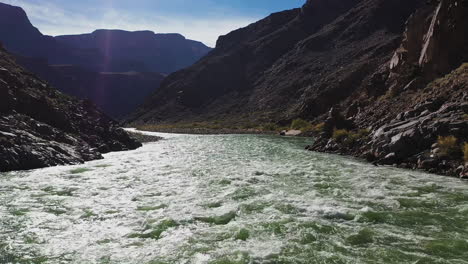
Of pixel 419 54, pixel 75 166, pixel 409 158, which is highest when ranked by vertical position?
pixel 419 54

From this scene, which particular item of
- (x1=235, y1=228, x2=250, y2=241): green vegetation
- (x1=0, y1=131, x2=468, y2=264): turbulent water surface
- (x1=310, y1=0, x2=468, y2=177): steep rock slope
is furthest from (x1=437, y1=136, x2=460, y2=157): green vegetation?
(x1=235, y1=228, x2=250, y2=241): green vegetation

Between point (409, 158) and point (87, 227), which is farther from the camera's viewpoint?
point (409, 158)

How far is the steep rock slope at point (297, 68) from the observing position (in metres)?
95.9

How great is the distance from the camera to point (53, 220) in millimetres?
13336

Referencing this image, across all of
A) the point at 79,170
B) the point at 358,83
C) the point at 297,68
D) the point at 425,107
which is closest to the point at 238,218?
the point at 79,170

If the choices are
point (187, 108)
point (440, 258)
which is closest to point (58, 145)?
point (440, 258)

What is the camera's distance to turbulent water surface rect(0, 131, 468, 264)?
992 cm

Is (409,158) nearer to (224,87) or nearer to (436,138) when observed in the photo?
(436,138)

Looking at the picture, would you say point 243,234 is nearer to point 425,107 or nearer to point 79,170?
point 79,170

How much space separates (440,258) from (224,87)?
172m

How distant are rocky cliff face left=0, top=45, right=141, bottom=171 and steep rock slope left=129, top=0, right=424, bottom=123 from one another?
52570mm

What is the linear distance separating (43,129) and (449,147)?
30.8 metres

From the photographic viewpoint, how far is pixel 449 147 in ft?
70.4

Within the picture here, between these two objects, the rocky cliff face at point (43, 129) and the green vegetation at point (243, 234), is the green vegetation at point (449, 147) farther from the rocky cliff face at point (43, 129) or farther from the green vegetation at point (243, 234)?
the rocky cliff face at point (43, 129)
